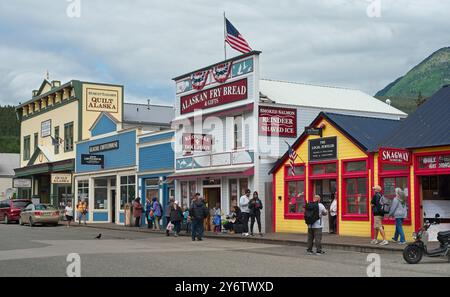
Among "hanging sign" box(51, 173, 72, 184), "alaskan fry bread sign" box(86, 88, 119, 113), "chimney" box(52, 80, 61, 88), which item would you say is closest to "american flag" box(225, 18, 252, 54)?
"alaskan fry bread sign" box(86, 88, 119, 113)

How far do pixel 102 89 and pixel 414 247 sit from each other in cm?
3462

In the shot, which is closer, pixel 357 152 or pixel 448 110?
pixel 448 110

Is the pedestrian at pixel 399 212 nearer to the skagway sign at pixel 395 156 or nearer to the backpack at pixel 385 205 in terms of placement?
the backpack at pixel 385 205

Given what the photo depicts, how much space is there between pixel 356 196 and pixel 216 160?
8725mm

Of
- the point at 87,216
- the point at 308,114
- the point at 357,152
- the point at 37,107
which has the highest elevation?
the point at 37,107

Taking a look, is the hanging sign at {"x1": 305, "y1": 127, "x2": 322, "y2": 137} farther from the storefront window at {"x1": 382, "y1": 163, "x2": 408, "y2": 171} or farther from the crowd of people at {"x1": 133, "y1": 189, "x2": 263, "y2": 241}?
the storefront window at {"x1": 382, "y1": 163, "x2": 408, "y2": 171}

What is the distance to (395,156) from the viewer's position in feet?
66.3

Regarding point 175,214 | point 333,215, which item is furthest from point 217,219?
point 333,215

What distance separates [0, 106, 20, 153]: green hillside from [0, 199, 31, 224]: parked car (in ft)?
273

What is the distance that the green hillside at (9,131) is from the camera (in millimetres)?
124562

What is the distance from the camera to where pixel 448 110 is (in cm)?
2091
